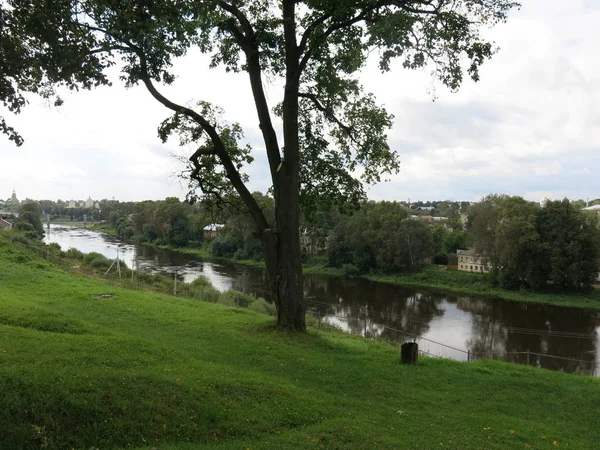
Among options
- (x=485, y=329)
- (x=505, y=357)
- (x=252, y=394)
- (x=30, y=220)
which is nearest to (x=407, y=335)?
(x=505, y=357)

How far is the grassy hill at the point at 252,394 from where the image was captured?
4996mm

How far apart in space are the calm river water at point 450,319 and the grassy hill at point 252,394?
993 cm

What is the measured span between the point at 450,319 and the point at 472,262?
25334mm

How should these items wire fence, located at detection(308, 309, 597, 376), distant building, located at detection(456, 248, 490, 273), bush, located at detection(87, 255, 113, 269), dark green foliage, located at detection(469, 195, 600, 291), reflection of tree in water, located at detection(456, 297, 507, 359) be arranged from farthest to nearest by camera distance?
1. distant building, located at detection(456, 248, 490, 273)
2. dark green foliage, located at detection(469, 195, 600, 291)
3. bush, located at detection(87, 255, 113, 269)
4. reflection of tree in water, located at detection(456, 297, 507, 359)
5. wire fence, located at detection(308, 309, 597, 376)

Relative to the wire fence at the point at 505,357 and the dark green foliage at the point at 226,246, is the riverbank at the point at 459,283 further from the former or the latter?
the wire fence at the point at 505,357

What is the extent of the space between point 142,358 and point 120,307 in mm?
6900

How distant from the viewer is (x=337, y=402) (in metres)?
7.07

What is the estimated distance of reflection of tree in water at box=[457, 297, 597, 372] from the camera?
26.7 m

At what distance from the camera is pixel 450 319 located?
36.3m

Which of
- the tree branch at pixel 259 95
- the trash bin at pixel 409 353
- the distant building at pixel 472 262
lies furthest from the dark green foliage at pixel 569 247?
the tree branch at pixel 259 95

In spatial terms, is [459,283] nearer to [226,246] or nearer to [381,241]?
[381,241]

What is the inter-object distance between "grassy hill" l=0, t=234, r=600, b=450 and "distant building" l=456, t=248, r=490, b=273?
4503cm

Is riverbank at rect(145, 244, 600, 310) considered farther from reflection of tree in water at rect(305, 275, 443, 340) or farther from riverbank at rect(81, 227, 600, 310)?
reflection of tree in water at rect(305, 275, 443, 340)

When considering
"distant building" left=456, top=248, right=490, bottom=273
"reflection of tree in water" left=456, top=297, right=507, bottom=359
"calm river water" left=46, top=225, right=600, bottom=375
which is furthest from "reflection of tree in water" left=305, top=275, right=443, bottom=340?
"distant building" left=456, top=248, right=490, bottom=273
